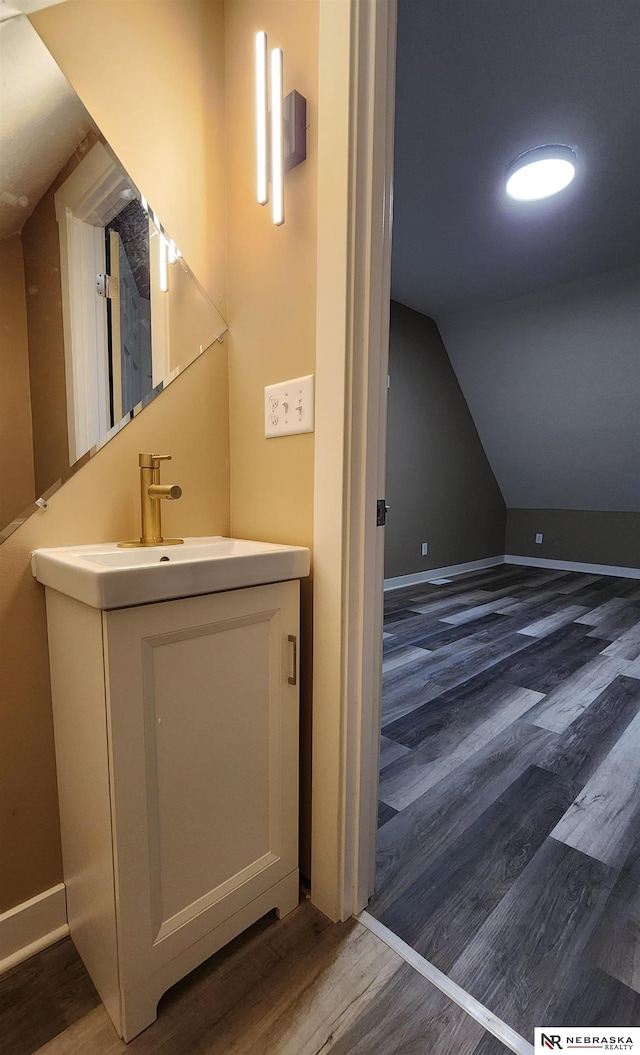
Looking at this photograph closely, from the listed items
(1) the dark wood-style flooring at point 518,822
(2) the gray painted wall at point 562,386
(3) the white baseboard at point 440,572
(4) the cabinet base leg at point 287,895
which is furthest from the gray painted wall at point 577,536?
(4) the cabinet base leg at point 287,895

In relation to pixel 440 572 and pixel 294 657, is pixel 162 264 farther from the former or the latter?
pixel 440 572

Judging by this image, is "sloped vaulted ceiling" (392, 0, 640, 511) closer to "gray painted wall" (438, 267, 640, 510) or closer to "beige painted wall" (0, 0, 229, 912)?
"gray painted wall" (438, 267, 640, 510)

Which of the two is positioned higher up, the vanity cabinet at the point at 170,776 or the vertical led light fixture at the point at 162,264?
the vertical led light fixture at the point at 162,264

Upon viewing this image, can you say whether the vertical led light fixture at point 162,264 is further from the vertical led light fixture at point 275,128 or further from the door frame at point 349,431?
the door frame at point 349,431

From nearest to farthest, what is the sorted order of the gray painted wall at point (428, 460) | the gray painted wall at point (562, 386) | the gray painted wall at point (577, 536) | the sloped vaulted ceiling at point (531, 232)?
the sloped vaulted ceiling at point (531, 232) → the gray painted wall at point (562, 386) → the gray painted wall at point (428, 460) → the gray painted wall at point (577, 536)

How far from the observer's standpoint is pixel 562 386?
4301mm

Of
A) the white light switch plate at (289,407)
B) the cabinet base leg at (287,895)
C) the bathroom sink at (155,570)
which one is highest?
the white light switch plate at (289,407)

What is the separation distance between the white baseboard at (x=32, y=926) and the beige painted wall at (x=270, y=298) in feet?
1.79

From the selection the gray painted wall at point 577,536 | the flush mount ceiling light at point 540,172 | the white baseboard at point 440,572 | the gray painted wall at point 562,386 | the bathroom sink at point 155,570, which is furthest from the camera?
the gray painted wall at point 577,536

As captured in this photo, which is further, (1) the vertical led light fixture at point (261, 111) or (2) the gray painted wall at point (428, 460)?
(2) the gray painted wall at point (428, 460)

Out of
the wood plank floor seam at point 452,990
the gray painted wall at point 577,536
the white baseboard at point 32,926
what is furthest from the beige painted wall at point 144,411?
the gray painted wall at point 577,536

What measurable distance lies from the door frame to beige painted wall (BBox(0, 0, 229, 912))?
374 millimetres

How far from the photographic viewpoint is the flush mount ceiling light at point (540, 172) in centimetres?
220

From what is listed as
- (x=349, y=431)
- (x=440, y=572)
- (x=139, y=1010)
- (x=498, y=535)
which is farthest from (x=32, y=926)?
(x=498, y=535)
